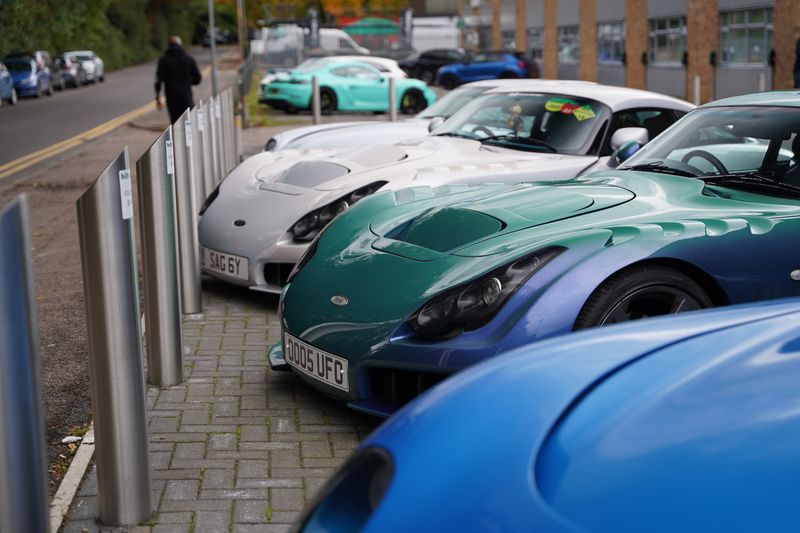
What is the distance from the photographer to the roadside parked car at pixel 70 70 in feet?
143

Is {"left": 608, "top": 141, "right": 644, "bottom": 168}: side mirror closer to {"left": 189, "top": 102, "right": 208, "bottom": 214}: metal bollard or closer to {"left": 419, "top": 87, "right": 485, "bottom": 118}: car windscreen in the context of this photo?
{"left": 189, "top": 102, "right": 208, "bottom": 214}: metal bollard

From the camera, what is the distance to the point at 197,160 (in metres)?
7.48

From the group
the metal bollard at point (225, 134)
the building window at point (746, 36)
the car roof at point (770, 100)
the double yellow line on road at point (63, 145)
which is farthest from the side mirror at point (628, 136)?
the building window at point (746, 36)

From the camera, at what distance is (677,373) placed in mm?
1872

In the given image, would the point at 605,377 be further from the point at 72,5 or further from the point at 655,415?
the point at 72,5

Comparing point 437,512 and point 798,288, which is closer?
point 437,512

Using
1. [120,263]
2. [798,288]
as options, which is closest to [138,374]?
[120,263]

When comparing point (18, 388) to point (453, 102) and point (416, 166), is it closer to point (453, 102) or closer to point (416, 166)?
point (416, 166)

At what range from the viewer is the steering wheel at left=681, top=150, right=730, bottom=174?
4.97 m

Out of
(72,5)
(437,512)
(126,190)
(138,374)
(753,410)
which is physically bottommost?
(138,374)

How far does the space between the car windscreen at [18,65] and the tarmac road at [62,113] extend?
115 cm

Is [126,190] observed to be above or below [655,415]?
above

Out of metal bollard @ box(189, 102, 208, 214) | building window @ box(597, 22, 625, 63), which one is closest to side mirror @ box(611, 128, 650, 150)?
metal bollard @ box(189, 102, 208, 214)

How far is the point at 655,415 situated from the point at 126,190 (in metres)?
2.33
